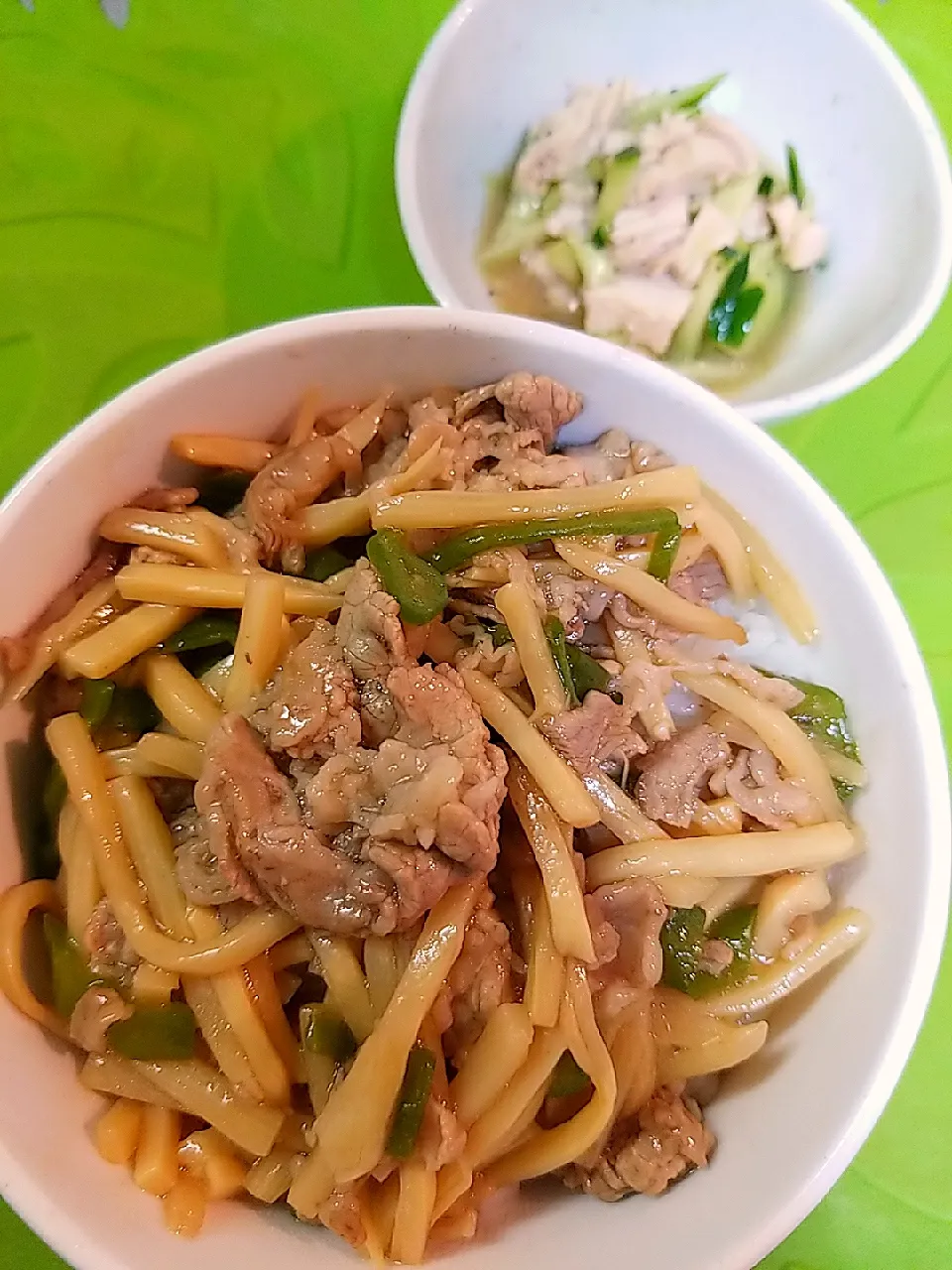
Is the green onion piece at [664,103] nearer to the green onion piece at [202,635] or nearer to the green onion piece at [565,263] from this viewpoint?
the green onion piece at [565,263]

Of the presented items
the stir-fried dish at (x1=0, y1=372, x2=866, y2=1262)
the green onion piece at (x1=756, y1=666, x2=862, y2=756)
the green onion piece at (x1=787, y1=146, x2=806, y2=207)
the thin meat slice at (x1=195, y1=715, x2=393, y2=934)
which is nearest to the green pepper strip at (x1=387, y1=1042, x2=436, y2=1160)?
the stir-fried dish at (x1=0, y1=372, x2=866, y2=1262)

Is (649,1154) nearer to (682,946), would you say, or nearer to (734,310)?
(682,946)

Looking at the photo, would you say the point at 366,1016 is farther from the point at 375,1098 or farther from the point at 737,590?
the point at 737,590

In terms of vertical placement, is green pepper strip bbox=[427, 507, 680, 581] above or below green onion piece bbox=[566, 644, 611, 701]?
above

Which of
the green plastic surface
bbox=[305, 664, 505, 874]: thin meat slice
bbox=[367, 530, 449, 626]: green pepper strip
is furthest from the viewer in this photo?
the green plastic surface

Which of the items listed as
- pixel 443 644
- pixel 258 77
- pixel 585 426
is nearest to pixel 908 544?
pixel 585 426

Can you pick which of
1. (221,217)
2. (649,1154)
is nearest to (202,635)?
(649,1154)

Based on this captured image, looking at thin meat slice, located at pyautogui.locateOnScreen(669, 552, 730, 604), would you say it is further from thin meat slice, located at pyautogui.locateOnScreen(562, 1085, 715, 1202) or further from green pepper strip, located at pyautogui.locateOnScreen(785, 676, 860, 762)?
thin meat slice, located at pyautogui.locateOnScreen(562, 1085, 715, 1202)

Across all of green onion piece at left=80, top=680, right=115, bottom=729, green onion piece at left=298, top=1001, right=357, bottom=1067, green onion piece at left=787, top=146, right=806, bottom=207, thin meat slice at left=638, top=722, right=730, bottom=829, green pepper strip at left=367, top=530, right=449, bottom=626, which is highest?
green onion piece at left=787, top=146, right=806, bottom=207
